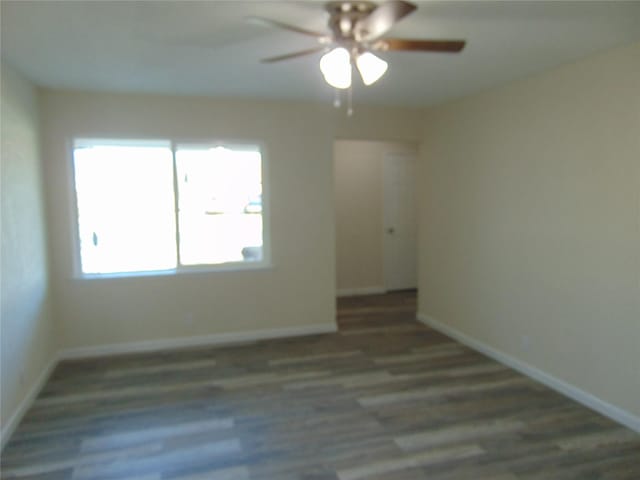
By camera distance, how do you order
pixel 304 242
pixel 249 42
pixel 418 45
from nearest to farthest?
pixel 418 45
pixel 249 42
pixel 304 242

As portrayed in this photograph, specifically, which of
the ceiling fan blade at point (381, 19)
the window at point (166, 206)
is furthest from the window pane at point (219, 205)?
the ceiling fan blade at point (381, 19)

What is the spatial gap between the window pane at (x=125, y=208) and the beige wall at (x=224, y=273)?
5.9 inches

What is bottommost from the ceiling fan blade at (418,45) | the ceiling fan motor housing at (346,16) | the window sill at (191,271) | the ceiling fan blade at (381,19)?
the window sill at (191,271)

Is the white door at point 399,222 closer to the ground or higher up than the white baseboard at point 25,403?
higher up

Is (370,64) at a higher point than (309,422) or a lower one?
higher

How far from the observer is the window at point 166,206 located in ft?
14.4

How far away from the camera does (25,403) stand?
3260 mm

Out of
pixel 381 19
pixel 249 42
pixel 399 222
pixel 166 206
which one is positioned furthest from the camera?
pixel 399 222

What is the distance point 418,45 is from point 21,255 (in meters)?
3.14

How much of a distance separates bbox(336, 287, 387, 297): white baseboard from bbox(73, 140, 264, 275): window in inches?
90.3

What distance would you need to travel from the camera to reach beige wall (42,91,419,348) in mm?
4234

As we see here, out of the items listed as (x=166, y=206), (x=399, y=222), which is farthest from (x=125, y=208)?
(x=399, y=222)

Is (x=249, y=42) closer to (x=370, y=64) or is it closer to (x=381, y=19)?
(x=370, y=64)

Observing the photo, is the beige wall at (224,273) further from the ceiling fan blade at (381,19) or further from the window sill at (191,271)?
the ceiling fan blade at (381,19)
